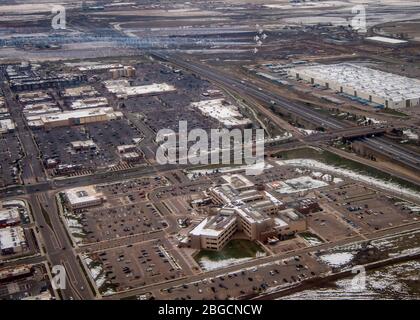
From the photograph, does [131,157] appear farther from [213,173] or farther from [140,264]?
[140,264]

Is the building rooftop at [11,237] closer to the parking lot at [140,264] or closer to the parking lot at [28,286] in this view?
the parking lot at [28,286]

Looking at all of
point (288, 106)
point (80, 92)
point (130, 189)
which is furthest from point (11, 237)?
point (80, 92)

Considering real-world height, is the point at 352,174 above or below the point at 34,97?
below

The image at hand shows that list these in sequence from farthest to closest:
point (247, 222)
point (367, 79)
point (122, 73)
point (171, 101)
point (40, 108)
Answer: point (122, 73) → point (367, 79) → point (171, 101) → point (40, 108) → point (247, 222)

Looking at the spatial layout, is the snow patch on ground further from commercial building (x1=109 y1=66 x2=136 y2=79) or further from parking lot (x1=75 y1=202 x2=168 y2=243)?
commercial building (x1=109 y1=66 x2=136 y2=79)

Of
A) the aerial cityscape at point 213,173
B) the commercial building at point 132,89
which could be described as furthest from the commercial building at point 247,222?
Result: the commercial building at point 132,89

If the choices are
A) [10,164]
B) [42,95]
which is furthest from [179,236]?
[42,95]
